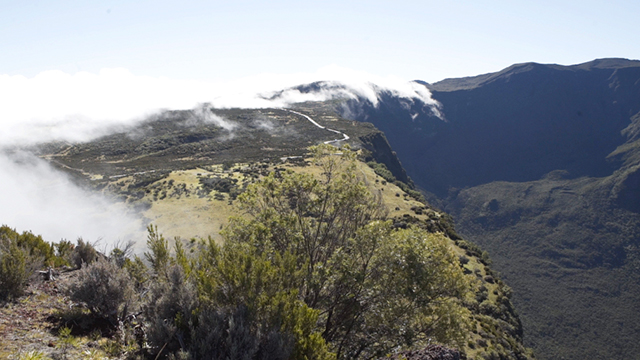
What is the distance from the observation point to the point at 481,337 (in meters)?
31.3

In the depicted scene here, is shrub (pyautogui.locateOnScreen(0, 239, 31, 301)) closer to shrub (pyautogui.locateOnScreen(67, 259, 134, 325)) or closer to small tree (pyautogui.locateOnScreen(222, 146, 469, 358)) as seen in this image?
shrub (pyautogui.locateOnScreen(67, 259, 134, 325))

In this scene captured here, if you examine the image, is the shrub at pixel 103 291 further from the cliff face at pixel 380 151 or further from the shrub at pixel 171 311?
A: the cliff face at pixel 380 151

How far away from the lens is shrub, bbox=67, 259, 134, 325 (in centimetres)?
892

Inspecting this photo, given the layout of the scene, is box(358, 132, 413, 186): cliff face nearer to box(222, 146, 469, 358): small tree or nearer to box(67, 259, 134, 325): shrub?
box(222, 146, 469, 358): small tree

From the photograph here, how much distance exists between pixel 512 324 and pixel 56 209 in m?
62.7

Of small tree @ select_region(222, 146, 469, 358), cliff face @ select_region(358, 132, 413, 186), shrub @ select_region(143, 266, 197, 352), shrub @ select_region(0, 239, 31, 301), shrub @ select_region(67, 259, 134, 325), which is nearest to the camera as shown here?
shrub @ select_region(143, 266, 197, 352)

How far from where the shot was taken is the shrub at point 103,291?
8.92 metres

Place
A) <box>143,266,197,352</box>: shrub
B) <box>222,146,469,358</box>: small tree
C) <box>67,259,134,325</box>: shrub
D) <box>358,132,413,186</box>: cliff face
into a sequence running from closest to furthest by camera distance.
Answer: <box>143,266,197,352</box>: shrub < <box>67,259,134,325</box>: shrub < <box>222,146,469,358</box>: small tree < <box>358,132,413,186</box>: cliff face

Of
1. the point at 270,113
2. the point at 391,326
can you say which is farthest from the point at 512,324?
the point at 270,113

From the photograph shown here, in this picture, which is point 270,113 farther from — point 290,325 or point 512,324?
point 290,325

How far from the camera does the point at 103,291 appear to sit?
898cm

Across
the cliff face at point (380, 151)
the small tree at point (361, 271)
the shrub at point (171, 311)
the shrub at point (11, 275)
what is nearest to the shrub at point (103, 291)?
the shrub at point (171, 311)

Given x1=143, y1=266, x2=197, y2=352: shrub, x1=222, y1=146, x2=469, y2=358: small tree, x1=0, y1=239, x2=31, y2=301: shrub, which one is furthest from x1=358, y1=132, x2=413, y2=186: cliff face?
x1=143, y1=266, x2=197, y2=352: shrub

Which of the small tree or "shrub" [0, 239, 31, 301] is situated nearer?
"shrub" [0, 239, 31, 301]
